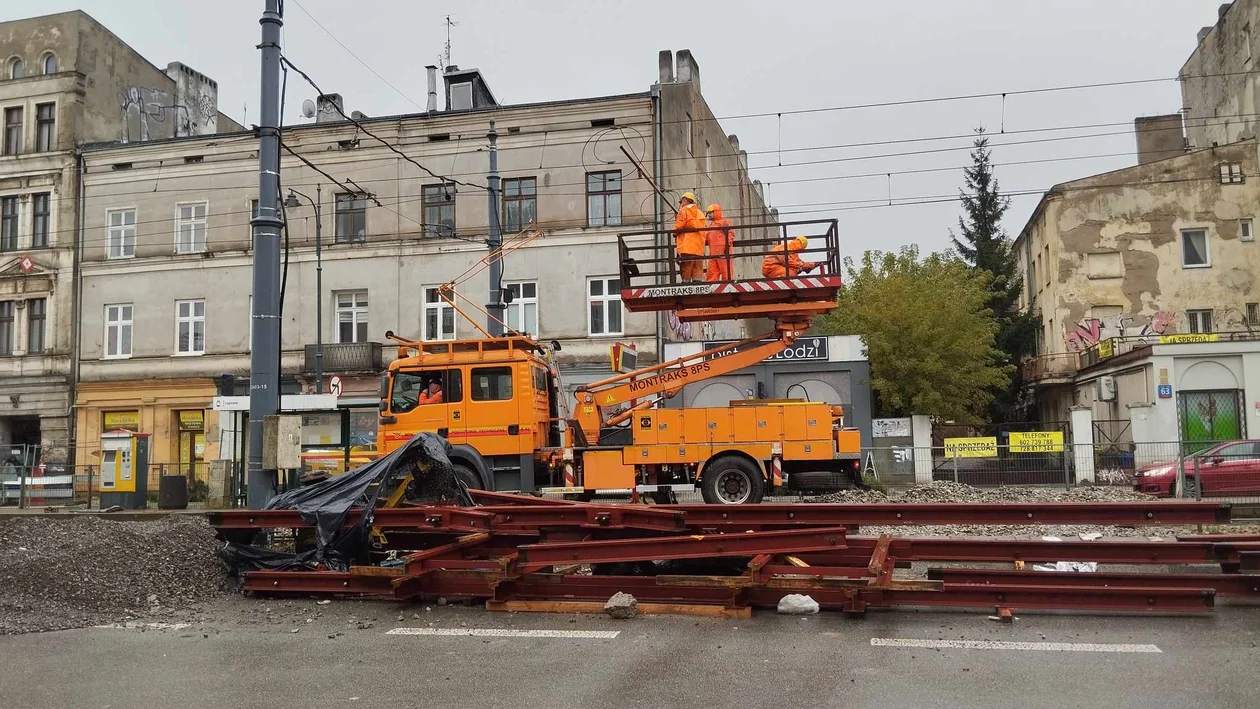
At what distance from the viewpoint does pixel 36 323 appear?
1377 inches

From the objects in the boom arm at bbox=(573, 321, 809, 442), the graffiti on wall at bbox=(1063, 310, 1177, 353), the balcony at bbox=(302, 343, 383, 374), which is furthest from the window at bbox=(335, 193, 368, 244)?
the graffiti on wall at bbox=(1063, 310, 1177, 353)

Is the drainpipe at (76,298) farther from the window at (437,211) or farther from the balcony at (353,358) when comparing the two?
the window at (437,211)

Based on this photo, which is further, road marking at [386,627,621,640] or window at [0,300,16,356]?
window at [0,300,16,356]

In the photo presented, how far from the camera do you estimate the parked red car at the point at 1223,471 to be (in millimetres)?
18047

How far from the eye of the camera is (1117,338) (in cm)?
3800

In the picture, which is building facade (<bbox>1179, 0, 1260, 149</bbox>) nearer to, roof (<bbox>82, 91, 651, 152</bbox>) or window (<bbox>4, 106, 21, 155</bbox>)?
roof (<bbox>82, 91, 651, 152</bbox>)

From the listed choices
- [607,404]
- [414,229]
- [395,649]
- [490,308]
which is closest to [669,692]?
[395,649]

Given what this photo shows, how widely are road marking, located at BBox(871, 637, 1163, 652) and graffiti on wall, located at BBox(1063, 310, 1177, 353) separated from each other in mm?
35567

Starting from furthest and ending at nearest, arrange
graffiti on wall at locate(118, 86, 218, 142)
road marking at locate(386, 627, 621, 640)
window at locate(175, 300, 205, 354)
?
1. graffiti on wall at locate(118, 86, 218, 142)
2. window at locate(175, 300, 205, 354)
3. road marking at locate(386, 627, 621, 640)

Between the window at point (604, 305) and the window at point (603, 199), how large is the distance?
1840 millimetres

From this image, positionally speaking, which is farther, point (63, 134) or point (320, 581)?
point (63, 134)

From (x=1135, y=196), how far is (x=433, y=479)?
→ 37.8 metres

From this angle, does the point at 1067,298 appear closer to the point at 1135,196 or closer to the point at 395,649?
the point at 1135,196

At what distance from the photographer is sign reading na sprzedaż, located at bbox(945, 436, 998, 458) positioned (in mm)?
23016
